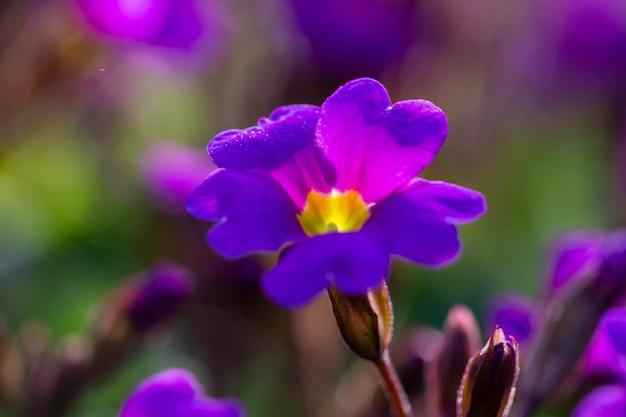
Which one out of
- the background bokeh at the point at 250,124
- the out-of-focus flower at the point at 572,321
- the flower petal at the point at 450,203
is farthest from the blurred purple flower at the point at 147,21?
the flower petal at the point at 450,203

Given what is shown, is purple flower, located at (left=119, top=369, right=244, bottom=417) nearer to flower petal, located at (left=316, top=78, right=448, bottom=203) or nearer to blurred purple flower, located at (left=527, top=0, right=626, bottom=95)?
flower petal, located at (left=316, top=78, right=448, bottom=203)

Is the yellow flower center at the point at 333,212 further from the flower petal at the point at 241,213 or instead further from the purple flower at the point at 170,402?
the purple flower at the point at 170,402

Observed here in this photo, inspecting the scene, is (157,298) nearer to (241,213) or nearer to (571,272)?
(241,213)

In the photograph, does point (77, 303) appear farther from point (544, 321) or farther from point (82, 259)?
point (544, 321)

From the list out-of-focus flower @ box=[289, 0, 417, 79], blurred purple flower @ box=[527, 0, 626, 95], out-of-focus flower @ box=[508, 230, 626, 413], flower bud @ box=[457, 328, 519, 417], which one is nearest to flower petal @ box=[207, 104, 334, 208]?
flower bud @ box=[457, 328, 519, 417]

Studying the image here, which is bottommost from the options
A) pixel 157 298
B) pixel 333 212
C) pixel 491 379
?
pixel 157 298

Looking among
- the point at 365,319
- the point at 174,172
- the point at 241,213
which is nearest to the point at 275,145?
the point at 241,213
